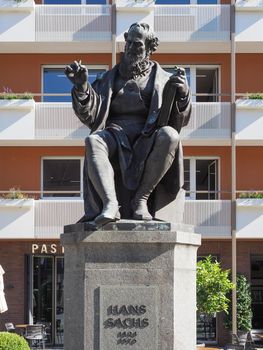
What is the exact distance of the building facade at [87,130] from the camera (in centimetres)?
2966

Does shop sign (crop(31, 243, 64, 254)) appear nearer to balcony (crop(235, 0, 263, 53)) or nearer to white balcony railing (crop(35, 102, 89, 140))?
white balcony railing (crop(35, 102, 89, 140))

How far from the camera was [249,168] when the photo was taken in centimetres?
3153

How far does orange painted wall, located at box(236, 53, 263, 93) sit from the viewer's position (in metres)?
31.9

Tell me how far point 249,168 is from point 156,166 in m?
22.8

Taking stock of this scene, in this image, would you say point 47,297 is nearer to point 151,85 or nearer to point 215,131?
point 215,131

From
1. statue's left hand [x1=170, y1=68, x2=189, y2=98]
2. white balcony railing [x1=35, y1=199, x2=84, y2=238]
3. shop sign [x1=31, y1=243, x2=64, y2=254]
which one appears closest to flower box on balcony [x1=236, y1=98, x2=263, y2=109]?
white balcony railing [x1=35, y1=199, x2=84, y2=238]

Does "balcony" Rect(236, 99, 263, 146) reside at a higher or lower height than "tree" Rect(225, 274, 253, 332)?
higher

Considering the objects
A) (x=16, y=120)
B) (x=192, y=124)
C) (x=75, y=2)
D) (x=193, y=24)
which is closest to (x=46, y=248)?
(x=16, y=120)

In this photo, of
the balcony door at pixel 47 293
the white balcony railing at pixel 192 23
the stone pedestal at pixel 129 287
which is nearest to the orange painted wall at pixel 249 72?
the white balcony railing at pixel 192 23

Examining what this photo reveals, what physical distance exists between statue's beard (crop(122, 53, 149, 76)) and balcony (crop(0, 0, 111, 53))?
21373mm

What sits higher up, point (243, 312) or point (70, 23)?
point (70, 23)

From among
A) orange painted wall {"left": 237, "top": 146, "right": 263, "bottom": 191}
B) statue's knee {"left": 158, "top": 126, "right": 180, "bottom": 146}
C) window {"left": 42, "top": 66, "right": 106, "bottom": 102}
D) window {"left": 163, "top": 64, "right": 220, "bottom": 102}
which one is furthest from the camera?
window {"left": 42, "top": 66, "right": 106, "bottom": 102}

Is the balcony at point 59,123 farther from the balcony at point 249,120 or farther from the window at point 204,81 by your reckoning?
the window at point 204,81

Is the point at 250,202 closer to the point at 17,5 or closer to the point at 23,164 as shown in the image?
the point at 23,164
